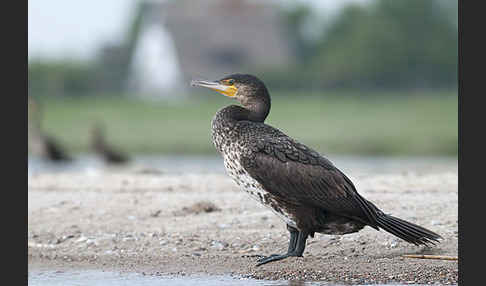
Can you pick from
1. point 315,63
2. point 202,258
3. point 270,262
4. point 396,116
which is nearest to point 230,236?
point 202,258

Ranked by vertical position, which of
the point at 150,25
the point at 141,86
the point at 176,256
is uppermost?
the point at 150,25

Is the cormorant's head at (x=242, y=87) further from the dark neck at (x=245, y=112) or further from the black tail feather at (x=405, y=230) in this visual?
the black tail feather at (x=405, y=230)

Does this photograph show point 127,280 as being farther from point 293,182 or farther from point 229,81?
point 229,81

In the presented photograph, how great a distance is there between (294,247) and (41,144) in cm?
1340

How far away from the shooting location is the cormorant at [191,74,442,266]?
22.9 ft

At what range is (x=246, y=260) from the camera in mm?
7898

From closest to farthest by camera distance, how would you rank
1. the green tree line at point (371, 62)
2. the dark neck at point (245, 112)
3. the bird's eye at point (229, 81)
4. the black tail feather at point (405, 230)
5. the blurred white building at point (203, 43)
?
the black tail feather at point (405, 230), the dark neck at point (245, 112), the bird's eye at point (229, 81), the green tree line at point (371, 62), the blurred white building at point (203, 43)

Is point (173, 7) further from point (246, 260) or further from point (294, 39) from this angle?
point (246, 260)

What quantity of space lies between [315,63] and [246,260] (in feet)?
123

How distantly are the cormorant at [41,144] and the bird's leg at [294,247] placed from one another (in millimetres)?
12925

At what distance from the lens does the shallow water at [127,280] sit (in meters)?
7.08

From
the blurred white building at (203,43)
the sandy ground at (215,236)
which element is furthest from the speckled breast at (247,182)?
the blurred white building at (203,43)

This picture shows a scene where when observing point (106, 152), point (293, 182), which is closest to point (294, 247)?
point (293, 182)

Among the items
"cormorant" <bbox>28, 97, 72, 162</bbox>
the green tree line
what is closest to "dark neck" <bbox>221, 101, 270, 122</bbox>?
"cormorant" <bbox>28, 97, 72, 162</bbox>
